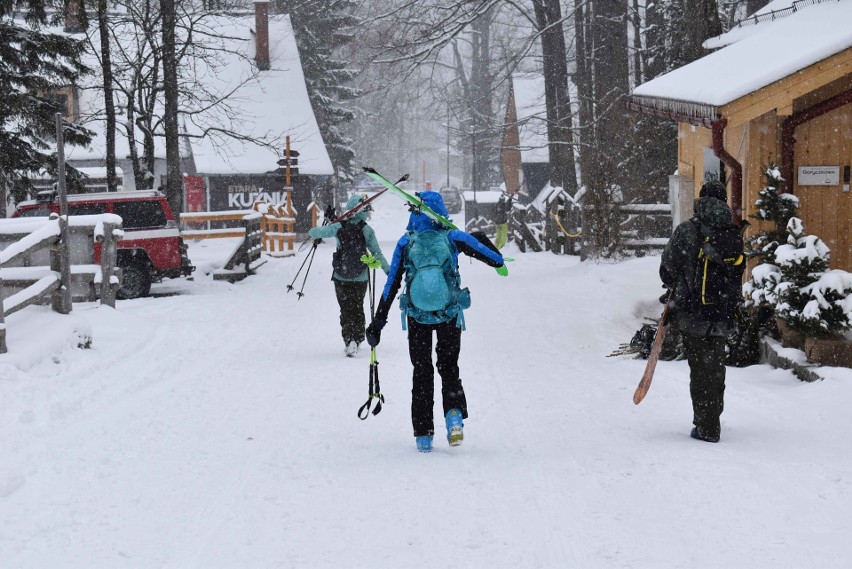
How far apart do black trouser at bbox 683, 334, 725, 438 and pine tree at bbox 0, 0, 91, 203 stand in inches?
523

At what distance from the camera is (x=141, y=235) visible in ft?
63.1

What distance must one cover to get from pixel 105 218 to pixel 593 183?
1145 cm

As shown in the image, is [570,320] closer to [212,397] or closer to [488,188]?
[212,397]

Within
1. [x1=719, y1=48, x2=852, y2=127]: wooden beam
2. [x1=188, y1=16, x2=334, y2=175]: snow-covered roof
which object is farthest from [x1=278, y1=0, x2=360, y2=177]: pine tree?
[x1=719, y1=48, x2=852, y2=127]: wooden beam

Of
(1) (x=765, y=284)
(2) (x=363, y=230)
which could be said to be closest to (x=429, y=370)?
(1) (x=765, y=284)

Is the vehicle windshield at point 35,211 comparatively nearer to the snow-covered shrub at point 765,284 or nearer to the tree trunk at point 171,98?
the tree trunk at point 171,98

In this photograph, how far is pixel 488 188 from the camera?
76250mm

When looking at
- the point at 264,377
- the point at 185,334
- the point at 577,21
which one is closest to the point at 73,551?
the point at 264,377

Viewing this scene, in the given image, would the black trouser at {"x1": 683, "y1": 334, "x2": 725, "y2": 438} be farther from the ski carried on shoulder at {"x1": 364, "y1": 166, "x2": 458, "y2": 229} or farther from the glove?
the glove

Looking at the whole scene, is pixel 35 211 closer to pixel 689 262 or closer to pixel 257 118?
pixel 689 262

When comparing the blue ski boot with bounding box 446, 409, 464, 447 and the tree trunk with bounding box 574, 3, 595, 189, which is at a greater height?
the tree trunk with bounding box 574, 3, 595, 189

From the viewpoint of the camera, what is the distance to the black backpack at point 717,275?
289 inches

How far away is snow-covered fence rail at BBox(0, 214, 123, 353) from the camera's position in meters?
10.4

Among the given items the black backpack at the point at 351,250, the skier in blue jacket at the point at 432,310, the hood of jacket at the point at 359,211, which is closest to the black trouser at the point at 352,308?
the black backpack at the point at 351,250
